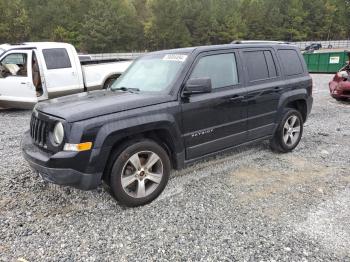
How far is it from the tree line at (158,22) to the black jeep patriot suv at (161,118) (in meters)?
56.1

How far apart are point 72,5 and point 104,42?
42.4 ft

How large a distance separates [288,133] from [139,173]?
3000 millimetres

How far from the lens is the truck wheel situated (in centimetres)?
349

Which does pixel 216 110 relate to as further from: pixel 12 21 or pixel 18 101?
pixel 12 21

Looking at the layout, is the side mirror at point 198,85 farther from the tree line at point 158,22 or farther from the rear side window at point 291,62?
Answer: the tree line at point 158,22

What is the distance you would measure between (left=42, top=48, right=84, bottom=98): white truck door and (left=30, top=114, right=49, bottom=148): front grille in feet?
18.0

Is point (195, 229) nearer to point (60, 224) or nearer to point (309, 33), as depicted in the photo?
point (60, 224)

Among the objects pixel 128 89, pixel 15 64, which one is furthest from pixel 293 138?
pixel 15 64

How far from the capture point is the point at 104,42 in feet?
193

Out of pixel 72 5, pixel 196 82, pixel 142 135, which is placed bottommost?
pixel 142 135

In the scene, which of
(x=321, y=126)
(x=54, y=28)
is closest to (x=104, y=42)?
(x=54, y=28)

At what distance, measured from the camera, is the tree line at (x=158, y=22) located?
5691 cm

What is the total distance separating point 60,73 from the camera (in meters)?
9.09

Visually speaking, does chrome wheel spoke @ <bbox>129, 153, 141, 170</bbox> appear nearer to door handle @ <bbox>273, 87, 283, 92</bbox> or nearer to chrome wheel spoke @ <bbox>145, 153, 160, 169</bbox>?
chrome wheel spoke @ <bbox>145, 153, 160, 169</bbox>
